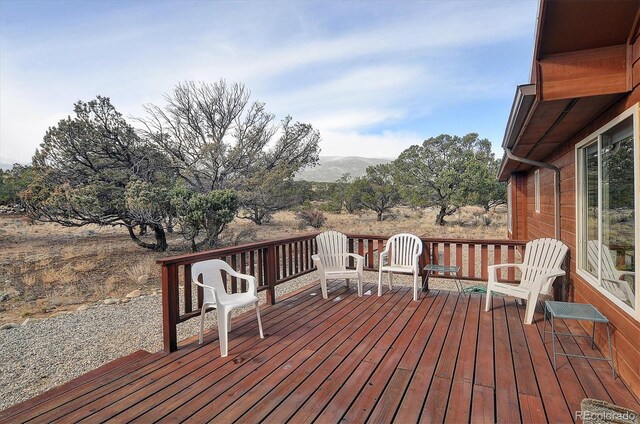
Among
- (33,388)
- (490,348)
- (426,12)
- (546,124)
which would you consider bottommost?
(33,388)

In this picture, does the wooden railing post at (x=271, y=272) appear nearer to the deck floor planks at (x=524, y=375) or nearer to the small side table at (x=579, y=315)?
the deck floor planks at (x=524, y=375)

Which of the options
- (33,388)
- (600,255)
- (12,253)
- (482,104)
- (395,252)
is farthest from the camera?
(482,104)

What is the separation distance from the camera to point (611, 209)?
7.89ft

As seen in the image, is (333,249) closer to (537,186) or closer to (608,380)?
(608,380)

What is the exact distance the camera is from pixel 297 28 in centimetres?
743

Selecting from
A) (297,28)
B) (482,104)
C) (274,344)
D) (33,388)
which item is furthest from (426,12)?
(482,104)

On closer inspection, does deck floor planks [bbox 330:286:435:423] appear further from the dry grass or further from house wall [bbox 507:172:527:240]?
A: the dry grass

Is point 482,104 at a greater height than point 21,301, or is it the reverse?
point 482,104

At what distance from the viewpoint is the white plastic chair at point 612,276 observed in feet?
6.88

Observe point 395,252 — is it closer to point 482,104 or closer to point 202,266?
point 202,266

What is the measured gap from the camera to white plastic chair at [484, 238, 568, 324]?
317 centimetres

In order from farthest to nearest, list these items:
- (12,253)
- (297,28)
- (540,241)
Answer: (12,253)
(297,28)
(540,241)

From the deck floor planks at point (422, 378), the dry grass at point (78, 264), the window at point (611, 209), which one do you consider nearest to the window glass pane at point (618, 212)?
the window at point (611, 209)

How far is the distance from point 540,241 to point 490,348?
173cm
